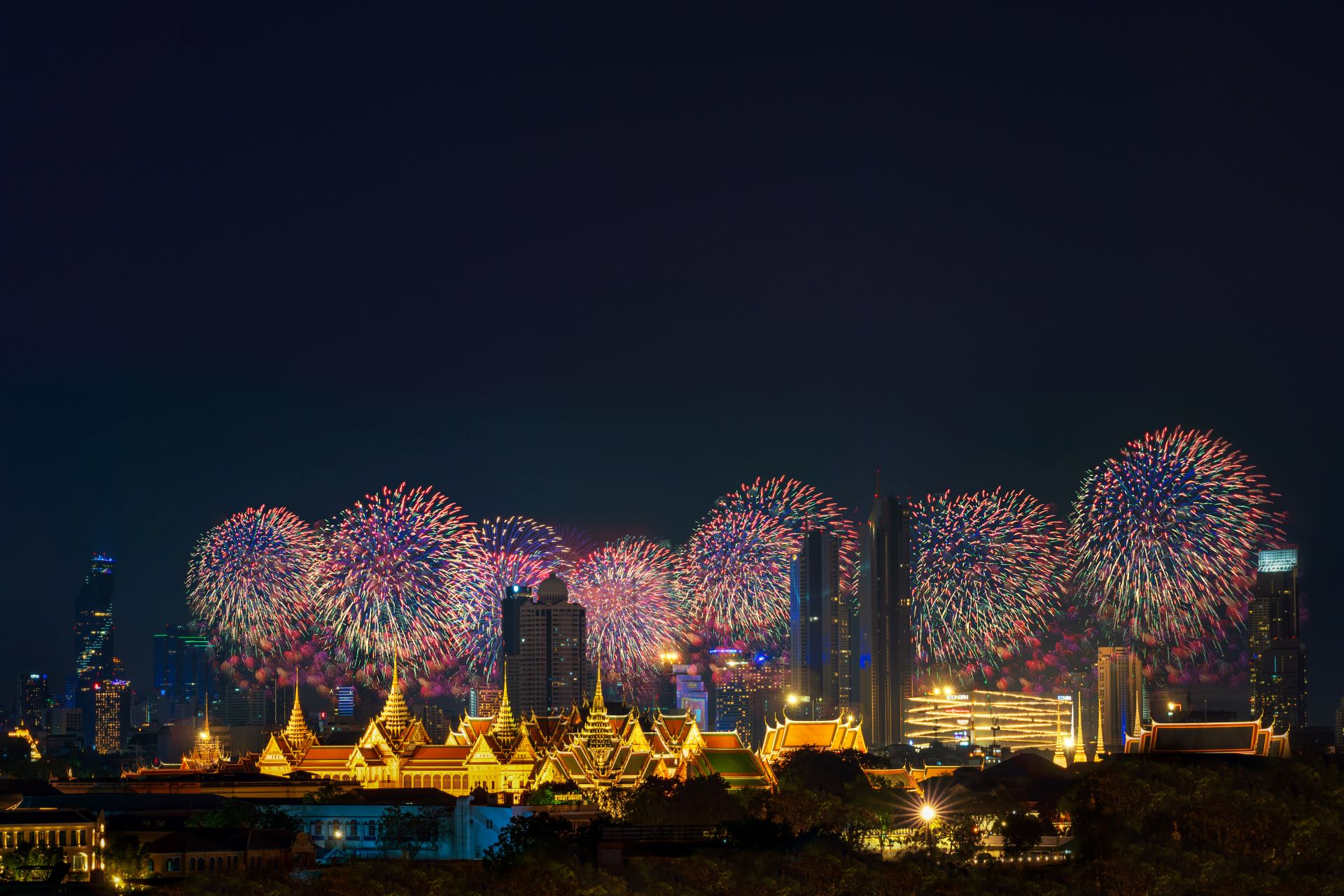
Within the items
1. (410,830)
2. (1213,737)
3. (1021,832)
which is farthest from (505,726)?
(1021,832)

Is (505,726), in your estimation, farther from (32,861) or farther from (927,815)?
(32,861)

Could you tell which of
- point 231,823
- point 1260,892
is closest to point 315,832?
→ point 231,823

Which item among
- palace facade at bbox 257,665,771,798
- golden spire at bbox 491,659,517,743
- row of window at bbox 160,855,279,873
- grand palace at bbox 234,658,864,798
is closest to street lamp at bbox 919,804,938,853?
palace facade at bbox 257,665,771,798

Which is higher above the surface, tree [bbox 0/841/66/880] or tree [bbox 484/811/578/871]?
tree [bbox 484/811/578/871]

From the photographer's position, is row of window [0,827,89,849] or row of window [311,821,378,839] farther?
row of window [311,821,378,839]

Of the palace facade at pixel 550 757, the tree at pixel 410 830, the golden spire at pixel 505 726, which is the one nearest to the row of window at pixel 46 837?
the tree at pixel 410 830

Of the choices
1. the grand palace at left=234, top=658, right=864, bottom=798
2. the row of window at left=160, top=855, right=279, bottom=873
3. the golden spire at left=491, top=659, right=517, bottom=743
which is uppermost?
the golden spire at left=491, top=659, right=517, bottom=743

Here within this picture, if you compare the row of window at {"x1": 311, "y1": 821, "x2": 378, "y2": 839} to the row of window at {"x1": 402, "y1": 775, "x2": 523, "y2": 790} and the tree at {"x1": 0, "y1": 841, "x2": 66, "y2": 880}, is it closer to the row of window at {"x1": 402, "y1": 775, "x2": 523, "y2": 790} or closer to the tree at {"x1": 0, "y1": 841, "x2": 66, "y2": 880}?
the row of window at {"x1": 402, "y1": 775, "x2": 523, "y2": 790}

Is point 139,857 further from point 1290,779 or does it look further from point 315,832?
point 1290,779

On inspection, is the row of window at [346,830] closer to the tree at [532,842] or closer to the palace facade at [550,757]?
the palace facade at [550,757]
